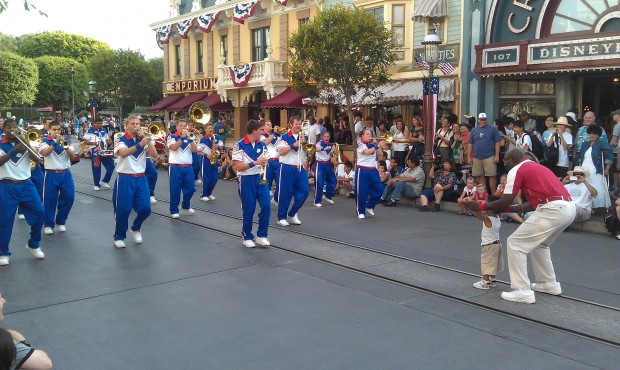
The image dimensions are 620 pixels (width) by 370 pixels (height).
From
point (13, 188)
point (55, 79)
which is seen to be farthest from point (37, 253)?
point (55, 79)

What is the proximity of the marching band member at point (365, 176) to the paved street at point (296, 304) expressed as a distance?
155cm

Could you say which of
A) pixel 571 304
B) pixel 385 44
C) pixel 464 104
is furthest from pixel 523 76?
pixel 571 304

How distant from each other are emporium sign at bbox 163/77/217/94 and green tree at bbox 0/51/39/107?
96.7ft

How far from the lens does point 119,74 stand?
39.5 meters

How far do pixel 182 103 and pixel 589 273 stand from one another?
28421mm

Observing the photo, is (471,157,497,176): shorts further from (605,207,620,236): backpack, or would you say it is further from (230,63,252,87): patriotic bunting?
(230,63,252,87): patriotic bunting

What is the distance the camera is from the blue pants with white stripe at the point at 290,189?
446 inches

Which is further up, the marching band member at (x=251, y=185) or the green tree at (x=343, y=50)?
the green tree at (x=343, y=50)

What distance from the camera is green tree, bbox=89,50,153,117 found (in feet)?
129

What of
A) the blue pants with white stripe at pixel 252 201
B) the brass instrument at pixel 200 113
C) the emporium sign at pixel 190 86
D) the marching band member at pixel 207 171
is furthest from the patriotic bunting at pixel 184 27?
the blue pants with white stripe at pixel 252 201

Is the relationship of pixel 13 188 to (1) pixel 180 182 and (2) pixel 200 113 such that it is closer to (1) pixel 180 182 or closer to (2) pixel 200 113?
(1) pixel 180 182

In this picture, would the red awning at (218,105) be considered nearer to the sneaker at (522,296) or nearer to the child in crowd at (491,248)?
the child in crowd at (491,248)

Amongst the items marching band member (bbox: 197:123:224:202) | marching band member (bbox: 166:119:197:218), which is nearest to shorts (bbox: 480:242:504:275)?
marching band member (bbox: 166:119:197:218)

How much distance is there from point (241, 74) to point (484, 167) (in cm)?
1730
